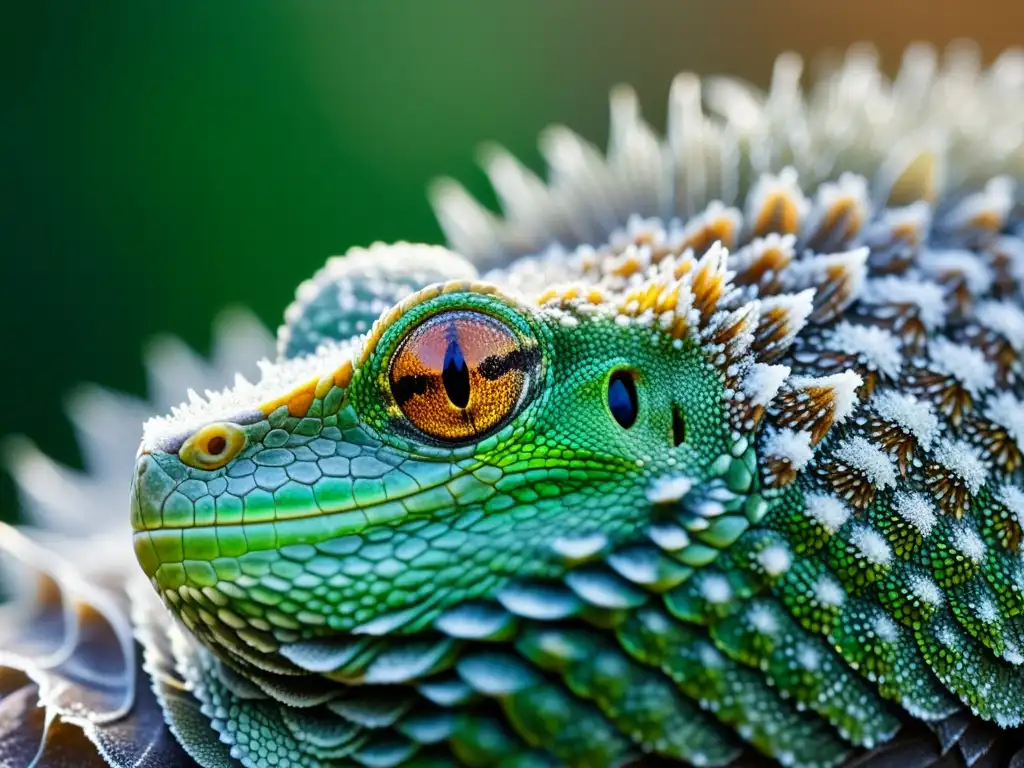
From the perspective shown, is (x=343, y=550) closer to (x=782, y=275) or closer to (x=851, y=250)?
(x=782, y=275)

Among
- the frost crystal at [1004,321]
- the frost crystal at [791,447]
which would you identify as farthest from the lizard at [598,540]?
the frost crystal at [1004,321]

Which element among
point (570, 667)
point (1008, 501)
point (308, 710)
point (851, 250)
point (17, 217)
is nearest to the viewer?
point (570, 667)

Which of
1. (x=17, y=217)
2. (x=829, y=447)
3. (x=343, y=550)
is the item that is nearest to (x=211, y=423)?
(x=343, y=550)

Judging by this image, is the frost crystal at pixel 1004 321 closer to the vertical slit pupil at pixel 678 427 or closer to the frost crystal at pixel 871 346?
the frost crystal at pixel 871 346

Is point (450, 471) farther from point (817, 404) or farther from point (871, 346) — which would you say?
point (871, 346)

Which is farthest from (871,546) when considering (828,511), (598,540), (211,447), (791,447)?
(211,447)

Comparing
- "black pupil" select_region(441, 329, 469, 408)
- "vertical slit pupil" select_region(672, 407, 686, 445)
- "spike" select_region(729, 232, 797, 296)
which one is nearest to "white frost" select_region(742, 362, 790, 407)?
→ "vertical slit pupil" select_region(672, 407, 686, 445)
